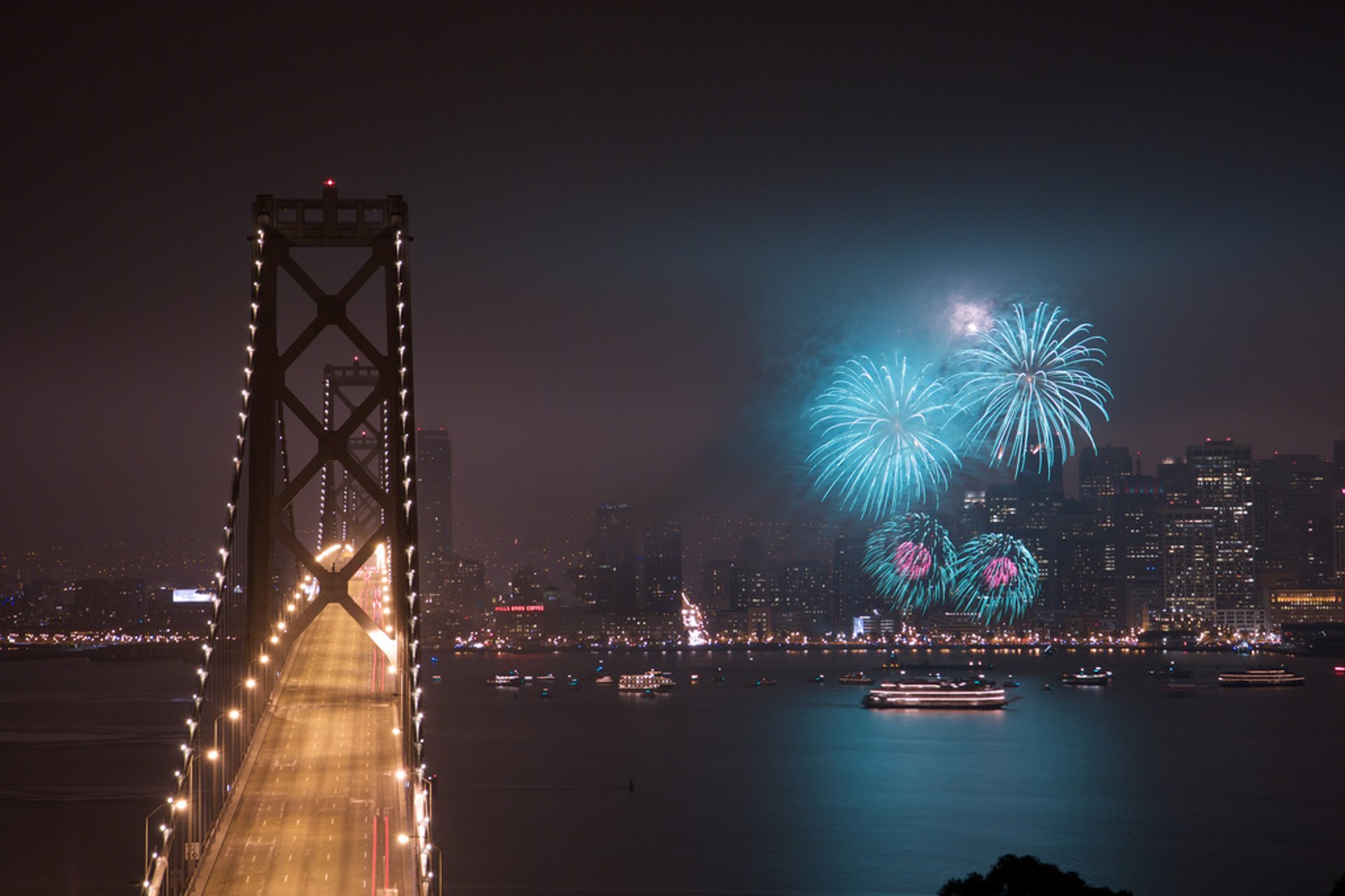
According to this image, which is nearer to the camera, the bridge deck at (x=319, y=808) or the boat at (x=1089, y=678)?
the bridge deck at (x=319, y=808)

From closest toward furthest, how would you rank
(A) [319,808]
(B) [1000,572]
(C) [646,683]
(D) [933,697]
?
(A) [319,808]
(D) [933,697]
(B) [1000,572]
(C) [646,683]

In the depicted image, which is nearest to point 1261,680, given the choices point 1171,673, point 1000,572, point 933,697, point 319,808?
point 1171,673

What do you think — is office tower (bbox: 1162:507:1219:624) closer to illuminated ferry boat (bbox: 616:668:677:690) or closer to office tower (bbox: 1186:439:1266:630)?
office tower (bbox: 1186:439:1266:630)

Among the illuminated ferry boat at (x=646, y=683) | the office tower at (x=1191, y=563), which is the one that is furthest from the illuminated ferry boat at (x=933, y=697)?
the office tower at (x=1191, y=563)

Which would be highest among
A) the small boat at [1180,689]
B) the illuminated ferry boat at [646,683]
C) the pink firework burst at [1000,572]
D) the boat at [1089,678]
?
the pink firework burst at [1000,572]

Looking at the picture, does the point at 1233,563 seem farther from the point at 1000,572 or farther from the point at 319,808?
the point at 319,808

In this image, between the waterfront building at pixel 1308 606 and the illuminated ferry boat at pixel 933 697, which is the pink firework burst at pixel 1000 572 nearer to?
the illuminated ferry boat at pixel 933 697

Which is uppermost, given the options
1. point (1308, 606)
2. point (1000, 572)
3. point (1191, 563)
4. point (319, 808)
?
point (1191, 563)

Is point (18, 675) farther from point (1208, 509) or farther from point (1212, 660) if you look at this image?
point (1208, 509)
